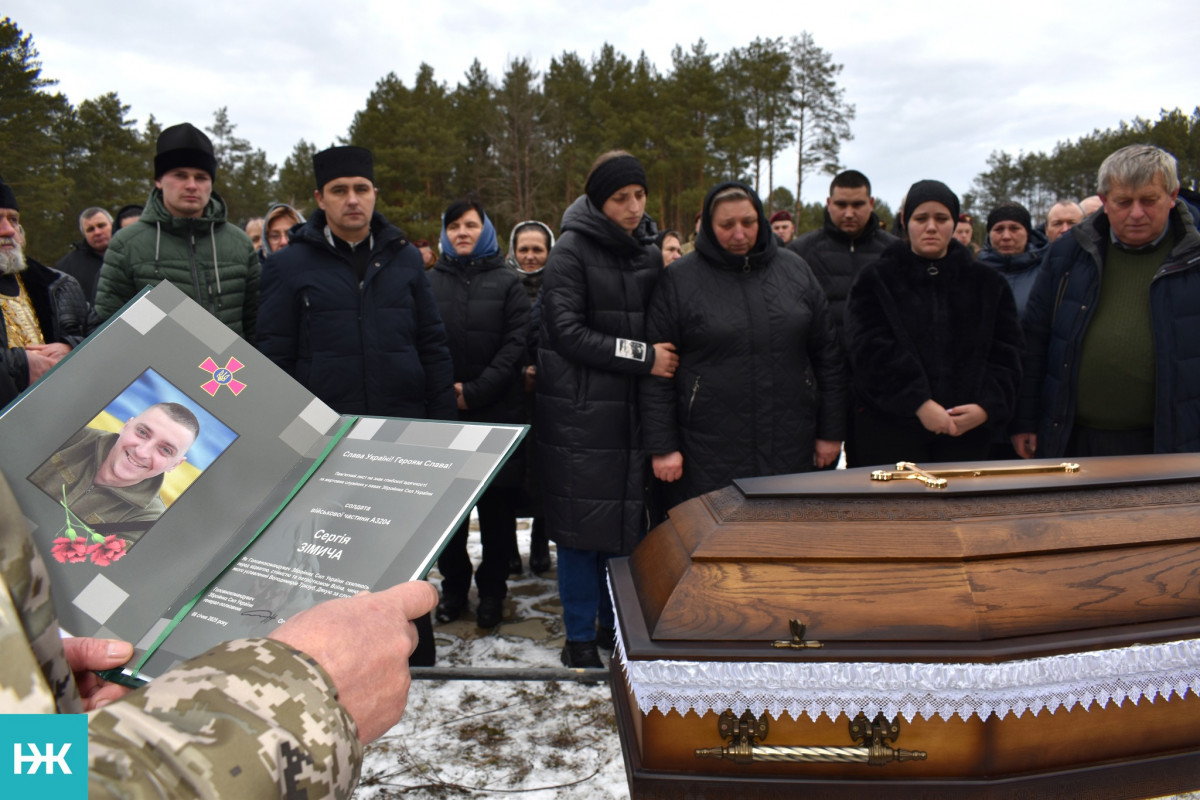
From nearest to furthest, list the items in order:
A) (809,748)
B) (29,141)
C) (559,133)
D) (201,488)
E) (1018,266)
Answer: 1. (201,488)
2. (809,748)
3. (1018,266)
4. (29,141)
5. (559,133)

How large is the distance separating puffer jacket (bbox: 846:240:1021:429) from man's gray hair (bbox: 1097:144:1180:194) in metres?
0.58

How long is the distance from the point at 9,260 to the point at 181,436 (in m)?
2.85

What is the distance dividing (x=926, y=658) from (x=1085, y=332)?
2360mm

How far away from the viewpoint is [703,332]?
10.3 ft

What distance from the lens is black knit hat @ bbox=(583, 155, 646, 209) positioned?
3.26 m

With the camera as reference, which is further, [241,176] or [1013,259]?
[241,176]

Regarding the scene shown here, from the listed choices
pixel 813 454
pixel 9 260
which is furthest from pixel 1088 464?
pixel 9 260

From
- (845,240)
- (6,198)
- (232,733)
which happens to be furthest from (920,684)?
(6,198)

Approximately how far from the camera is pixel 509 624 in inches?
151

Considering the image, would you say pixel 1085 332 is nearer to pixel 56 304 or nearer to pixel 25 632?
pixel 25 632

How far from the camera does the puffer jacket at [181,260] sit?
3.30 metres

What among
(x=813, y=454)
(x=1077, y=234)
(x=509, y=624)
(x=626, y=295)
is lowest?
(x=509, y=624)

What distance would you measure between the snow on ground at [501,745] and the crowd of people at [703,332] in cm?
41

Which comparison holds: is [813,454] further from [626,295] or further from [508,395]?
[508,395]
